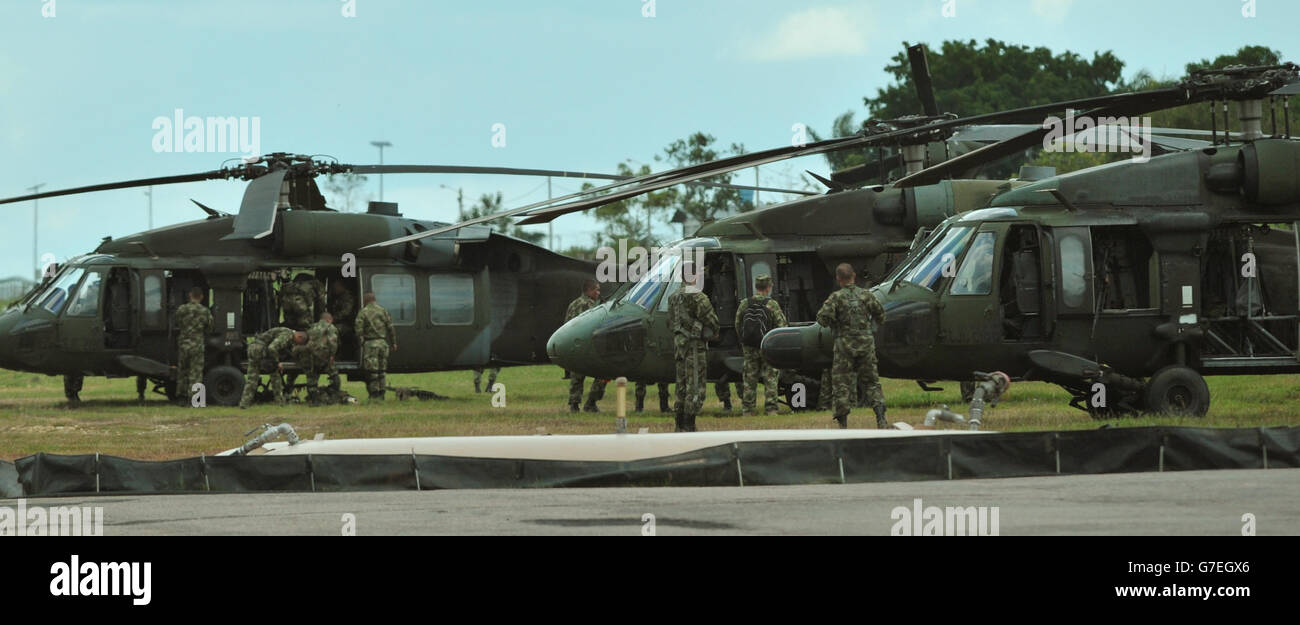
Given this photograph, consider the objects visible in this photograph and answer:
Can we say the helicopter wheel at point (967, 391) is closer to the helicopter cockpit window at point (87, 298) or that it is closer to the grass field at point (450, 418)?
the grass field at point (450, 418)

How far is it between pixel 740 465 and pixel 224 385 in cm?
1484

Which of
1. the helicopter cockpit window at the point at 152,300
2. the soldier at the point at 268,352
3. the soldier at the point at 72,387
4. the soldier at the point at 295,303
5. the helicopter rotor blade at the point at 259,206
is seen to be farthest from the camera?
the soldier at the point at 72,387

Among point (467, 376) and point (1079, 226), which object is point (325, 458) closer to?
point (1079, 226)

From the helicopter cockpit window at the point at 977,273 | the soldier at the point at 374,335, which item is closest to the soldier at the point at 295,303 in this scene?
the soldier at the point at 374,335

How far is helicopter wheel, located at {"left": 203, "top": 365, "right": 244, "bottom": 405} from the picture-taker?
2406cm

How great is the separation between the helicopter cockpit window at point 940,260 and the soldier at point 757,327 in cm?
180

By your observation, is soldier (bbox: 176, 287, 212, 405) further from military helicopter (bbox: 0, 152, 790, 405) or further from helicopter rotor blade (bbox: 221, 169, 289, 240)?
helicopter rotor blade (bbox: 221, 169, 289, 240)

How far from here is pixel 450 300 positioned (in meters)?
25.6

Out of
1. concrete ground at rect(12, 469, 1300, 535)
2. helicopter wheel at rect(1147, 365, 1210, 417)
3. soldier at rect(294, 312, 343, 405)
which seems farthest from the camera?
soldier at rect(294, 312, 343, 405)

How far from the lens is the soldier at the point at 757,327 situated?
59.4ft

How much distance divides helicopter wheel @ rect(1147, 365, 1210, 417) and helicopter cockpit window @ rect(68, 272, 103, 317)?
1569 cm

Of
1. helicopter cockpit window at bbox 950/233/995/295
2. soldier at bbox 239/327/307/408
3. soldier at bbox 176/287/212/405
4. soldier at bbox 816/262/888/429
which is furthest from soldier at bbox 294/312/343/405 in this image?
helicopter cockpit window at bbox 950/233/995/295

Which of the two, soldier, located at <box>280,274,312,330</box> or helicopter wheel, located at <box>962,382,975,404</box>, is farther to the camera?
soldier, located at <box>280,274,312,330</box>
